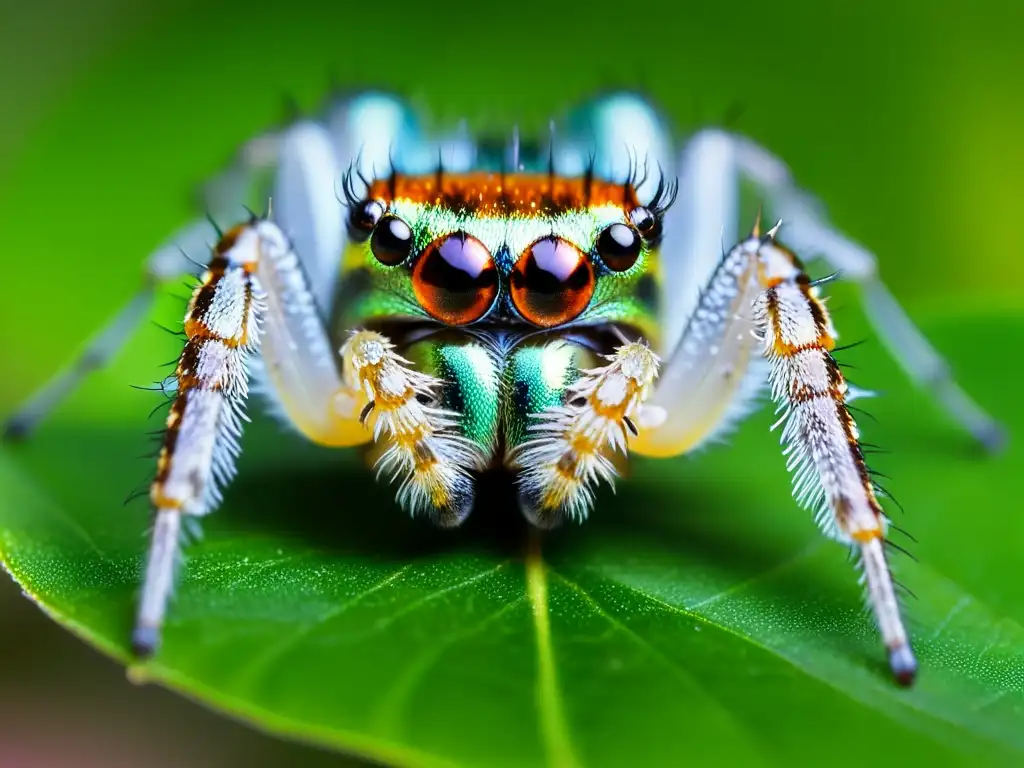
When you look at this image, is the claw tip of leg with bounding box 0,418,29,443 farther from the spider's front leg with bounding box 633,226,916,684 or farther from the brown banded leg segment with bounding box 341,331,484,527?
the spider's front leg with bounding box 633,226,916,684

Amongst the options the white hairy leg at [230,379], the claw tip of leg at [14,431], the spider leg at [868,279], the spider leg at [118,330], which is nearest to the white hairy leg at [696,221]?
the spider leg at [868,279]

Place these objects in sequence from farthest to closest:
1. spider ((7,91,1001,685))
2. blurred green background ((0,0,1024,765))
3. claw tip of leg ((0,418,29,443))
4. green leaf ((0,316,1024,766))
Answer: blurred green background ((0,0,1024,765))
claw tip of leg ((0,418,29,443))
spider ((7,91,1001,685))
green leaf ((0,316,1024,766))

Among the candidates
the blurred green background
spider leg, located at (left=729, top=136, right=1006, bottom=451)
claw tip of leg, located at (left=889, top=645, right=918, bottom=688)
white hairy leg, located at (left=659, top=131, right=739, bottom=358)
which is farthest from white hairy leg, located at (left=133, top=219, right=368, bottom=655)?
the blurred green background

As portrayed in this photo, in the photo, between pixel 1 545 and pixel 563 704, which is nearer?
pixel 563 704

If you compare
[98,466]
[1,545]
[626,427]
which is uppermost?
[626,427]

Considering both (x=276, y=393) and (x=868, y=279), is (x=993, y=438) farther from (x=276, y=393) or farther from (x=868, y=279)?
(x=276, y=393)

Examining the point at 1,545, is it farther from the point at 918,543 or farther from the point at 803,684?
the point at 918,543

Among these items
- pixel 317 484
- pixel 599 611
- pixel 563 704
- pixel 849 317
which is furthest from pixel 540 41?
pixel 563 704
